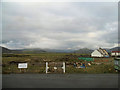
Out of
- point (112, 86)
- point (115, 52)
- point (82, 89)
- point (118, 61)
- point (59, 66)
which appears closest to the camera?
point (82, 89)

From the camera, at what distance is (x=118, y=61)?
1041 cm

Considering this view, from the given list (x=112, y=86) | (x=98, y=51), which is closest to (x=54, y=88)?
(x=112, y=86)

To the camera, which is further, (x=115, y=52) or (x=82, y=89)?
(x=115, y=52)

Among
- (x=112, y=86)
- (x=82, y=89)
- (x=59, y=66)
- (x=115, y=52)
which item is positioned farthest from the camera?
(x=115, y=52)

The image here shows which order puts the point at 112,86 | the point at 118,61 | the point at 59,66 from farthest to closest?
the point at 59,66 → the point at 118,61 → the point at 112,86

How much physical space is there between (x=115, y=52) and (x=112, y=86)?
3057 cm

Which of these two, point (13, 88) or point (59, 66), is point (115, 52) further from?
point (13, 88)

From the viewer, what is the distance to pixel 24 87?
634 cm

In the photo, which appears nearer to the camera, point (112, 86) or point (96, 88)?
point (96, 88)

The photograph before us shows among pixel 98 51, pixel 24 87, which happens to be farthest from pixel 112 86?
pixel 98 51

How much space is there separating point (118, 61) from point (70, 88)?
6.81 m

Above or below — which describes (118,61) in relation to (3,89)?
above

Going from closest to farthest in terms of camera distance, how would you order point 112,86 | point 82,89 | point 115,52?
point 82,89 < point 112,86 < point 115,52

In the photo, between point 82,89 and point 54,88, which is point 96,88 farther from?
point 54,88
